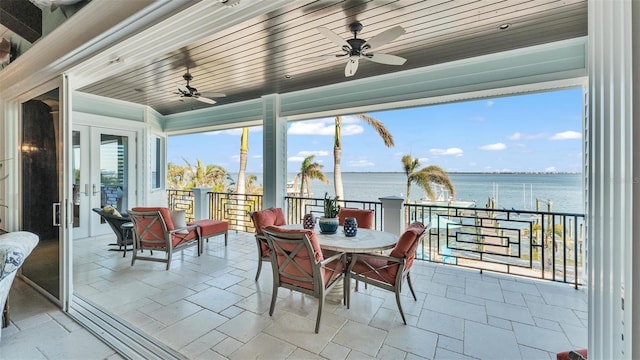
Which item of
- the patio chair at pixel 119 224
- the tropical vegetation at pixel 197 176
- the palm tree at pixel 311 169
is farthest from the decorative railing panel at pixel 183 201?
the palm tree at pixel 311 169

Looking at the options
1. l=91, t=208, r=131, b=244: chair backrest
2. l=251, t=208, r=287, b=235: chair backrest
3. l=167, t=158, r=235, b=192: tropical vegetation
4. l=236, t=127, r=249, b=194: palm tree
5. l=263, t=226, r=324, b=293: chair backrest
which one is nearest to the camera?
l=263, t=226, r=324, b=293: chair backrest

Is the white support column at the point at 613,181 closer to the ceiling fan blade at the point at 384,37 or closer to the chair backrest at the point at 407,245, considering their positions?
the chair backrest at the point at 407,245

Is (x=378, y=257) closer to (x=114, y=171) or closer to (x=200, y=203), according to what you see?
(x=200, y=203)

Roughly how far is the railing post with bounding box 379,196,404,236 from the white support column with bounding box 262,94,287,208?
2101 millimetres

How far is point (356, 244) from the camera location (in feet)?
8.96

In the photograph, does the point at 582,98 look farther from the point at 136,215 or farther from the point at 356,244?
the point at 136,215

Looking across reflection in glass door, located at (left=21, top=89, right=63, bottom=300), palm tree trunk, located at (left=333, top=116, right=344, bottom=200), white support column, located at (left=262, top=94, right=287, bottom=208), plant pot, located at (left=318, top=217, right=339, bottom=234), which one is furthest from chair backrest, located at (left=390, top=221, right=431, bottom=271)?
palm tree trunk, located at (left=333, top=116, right=344, bottom=200)

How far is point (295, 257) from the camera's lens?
2.50 metres

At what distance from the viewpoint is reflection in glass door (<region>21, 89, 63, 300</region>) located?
2764mm

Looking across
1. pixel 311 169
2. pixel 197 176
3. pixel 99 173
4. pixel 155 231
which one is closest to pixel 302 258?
pixel 155 231

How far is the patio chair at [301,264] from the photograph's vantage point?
239cm

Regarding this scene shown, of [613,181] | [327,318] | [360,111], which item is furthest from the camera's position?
[360,111]

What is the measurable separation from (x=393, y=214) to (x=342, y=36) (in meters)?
2.65

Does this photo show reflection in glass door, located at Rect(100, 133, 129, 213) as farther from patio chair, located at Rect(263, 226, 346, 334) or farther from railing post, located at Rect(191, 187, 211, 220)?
patio chair, located at Rect(263, 226, 346, 334)
